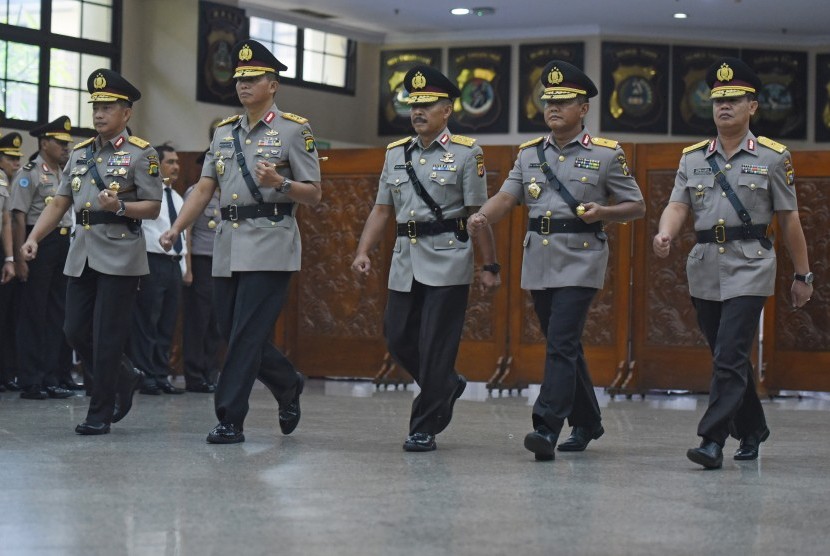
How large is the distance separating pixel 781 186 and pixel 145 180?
275 centimetres

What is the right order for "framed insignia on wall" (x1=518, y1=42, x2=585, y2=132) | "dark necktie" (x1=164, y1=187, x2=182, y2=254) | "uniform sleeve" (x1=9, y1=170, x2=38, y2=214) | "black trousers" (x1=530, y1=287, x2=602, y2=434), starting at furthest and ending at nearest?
1. "framed insignia on wall" (x1=518, y1=42, x2=585, y2=132)
2. "dark necktie" (x1=164, y1=187, x2=182, y2=254)
3. "uniform sleeve" (x1=9, y1=170, x2=38, y2=214)
4. "black trousers" (x1=530, y1=287, x2=602, y2=434)

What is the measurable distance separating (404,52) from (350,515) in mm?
15808

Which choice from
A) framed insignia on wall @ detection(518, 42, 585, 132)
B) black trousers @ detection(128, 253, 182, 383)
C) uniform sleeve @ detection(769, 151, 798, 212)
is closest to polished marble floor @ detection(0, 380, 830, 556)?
uniform sleeve @ detection(769, 151, 798, 212)

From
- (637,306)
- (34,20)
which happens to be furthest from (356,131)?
(637,306)

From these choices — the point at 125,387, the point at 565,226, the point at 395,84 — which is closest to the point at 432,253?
the point at 565,226

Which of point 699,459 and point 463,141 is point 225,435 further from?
point 699,459

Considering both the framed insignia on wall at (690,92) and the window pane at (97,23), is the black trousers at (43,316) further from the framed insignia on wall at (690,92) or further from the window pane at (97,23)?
the framed insignia on wall at (690,92)

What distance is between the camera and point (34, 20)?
47.5 feet

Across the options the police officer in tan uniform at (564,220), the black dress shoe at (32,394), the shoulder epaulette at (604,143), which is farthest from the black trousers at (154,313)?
the shoulder epaulette at (604,143)

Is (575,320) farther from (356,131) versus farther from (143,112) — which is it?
(356,131)

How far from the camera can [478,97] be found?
19047 millimetres

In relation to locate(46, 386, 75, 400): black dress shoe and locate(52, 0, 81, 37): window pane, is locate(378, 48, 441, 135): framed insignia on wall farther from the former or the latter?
locate(46, 386, 75, 400): black dress shoe

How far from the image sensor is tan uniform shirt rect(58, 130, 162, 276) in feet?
20.1

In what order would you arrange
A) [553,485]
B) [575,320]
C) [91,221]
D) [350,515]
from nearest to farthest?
[350,515]
[553,485]
[575,320]
[91,221]
